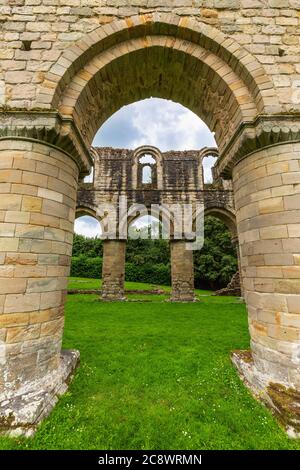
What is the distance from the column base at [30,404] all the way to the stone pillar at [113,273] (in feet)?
31.8

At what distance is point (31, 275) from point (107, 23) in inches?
Answer: 166

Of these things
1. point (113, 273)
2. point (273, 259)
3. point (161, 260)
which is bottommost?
point (113, 273)

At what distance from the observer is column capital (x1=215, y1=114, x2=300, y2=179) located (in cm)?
325

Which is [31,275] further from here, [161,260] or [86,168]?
[161,260]

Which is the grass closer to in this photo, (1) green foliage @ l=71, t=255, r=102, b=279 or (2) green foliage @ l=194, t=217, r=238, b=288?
(2) green foliage @ l=194, t=217, r=238, b=288

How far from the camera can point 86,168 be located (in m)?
4.21

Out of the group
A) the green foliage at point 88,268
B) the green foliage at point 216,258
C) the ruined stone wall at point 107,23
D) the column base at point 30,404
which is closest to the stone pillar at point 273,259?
the ruined stone wall at point 107,23

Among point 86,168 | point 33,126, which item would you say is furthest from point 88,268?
point 33,126

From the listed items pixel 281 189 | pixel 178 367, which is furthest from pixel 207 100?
pixel 178 367

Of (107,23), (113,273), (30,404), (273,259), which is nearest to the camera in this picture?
(30,404)

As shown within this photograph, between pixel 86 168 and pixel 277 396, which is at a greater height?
pixel 86 168

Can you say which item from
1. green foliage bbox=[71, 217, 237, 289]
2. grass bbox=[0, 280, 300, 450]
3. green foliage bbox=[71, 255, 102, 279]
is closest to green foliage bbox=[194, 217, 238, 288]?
green foliage bbox=[71, 217, 237, 289]

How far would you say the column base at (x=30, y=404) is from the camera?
2.39 m

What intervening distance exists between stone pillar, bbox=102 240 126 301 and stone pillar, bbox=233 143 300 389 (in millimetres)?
10073
